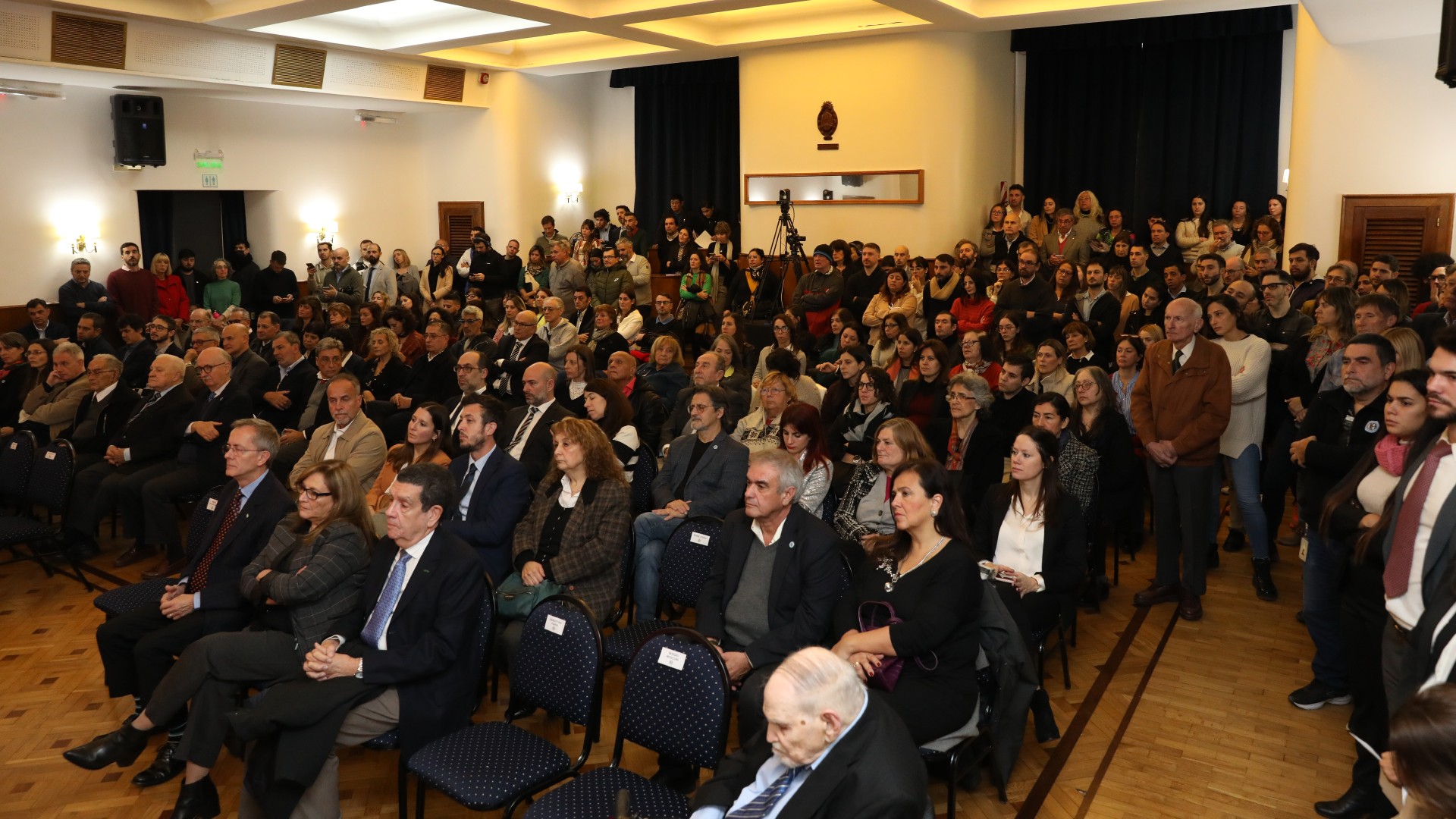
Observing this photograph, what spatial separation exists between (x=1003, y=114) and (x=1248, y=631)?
7.81 m

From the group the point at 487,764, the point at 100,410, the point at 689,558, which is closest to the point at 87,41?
the point at 100,410

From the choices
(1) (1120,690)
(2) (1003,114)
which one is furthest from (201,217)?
(1) (1120,690)

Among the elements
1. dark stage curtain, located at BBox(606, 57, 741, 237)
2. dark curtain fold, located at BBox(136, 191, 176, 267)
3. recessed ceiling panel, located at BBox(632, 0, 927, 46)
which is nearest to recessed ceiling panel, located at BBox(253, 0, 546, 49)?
recessed ceiling panel, located at BBox(632, 0, 927, 46)

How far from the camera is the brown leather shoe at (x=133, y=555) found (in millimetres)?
5824

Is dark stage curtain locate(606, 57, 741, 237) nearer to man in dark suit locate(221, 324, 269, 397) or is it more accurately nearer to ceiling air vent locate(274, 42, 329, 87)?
ceiling air vent locate(274, 42, 329, 87)

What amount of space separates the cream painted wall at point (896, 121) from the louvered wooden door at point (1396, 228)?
11.7 ft

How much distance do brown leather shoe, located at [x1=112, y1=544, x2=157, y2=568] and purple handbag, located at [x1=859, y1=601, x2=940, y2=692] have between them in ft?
15.0

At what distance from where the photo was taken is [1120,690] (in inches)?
161

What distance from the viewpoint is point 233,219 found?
13.1 m

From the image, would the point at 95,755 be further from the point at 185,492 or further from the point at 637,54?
the point at 637,54

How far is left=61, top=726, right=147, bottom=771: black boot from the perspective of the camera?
349cm

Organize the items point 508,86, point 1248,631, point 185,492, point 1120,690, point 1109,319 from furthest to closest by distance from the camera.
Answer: point 508,86 < point 1109,319 < point 185,492 < point 1248,631 < point 1120,690

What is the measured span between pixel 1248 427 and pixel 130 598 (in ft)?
16.3

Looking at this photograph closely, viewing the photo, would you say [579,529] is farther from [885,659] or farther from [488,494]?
[885,659]
